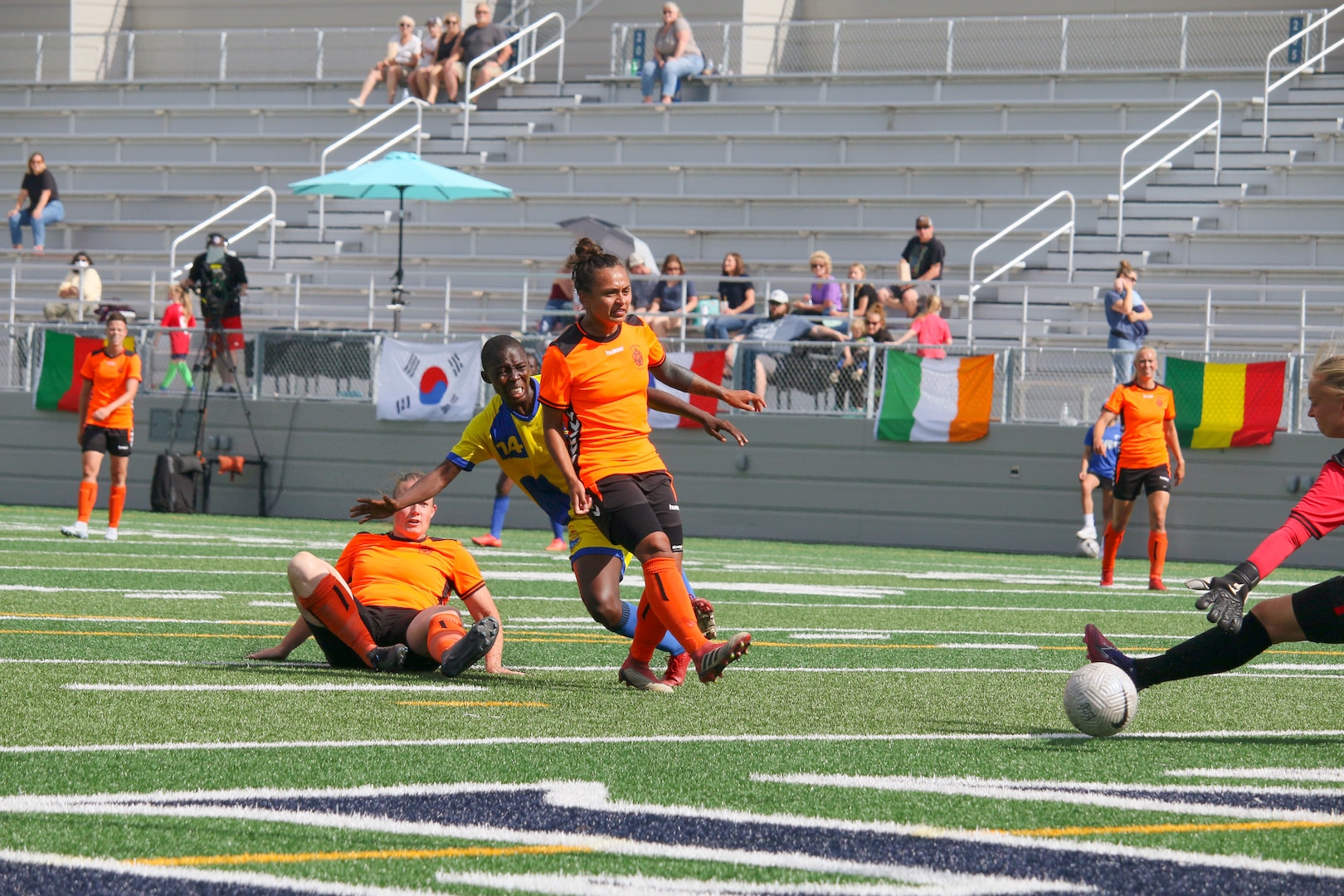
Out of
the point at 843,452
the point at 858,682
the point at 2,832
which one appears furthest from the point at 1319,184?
the point at 2,832

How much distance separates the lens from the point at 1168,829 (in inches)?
175

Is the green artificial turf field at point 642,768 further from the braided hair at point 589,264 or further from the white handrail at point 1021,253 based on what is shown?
the white handrail at point 1021,253

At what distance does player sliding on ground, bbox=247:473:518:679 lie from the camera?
24.5 feet

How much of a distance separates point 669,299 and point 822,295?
5.72ft

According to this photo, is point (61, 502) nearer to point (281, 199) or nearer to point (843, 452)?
point (281, 199)

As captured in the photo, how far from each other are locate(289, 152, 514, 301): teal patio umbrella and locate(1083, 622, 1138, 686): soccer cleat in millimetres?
16097

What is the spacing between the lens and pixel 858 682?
7.65m

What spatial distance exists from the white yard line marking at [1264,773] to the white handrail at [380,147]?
21756mm

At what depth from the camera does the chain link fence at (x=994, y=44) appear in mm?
25453

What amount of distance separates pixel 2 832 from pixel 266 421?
1746cm

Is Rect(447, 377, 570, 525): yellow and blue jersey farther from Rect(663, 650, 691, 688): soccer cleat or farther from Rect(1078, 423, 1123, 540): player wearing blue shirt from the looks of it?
Rect(1078, 423, 1123, 540): player wearing blue shirt

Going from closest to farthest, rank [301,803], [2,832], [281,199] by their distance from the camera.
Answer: [2,832] < [301,803] < [281,199]

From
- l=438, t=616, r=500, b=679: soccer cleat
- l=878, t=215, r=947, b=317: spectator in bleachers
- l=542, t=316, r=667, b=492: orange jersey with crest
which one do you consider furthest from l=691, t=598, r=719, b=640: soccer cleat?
l=878, t=215, r=947, b=317: spectator in bleachers

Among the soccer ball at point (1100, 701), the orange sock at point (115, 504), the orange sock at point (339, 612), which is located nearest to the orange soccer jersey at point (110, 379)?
the orange sock at point (115, 504)
